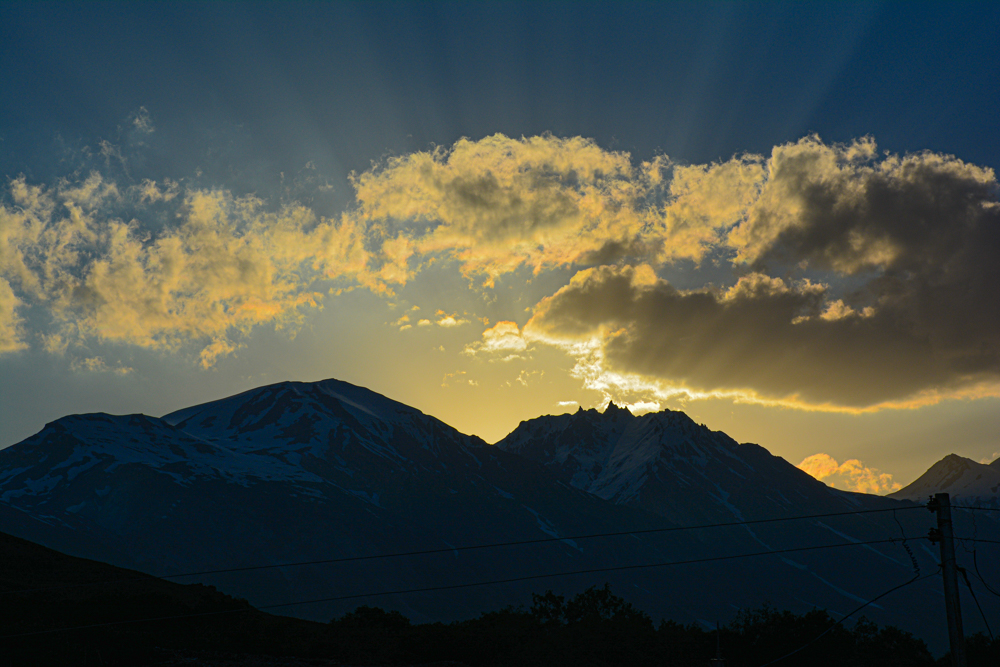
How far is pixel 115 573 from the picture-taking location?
87.3 metres

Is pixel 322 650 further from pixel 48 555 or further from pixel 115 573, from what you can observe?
pixel 48 555

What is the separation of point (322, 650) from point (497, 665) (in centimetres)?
1337

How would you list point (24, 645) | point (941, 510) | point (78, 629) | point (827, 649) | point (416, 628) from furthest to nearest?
point (416, 628)
point (827, 649)
point (78, 629)
point (24, 645)
point (941, 510)

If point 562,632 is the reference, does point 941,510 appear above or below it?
above

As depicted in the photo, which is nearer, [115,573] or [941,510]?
[941,510]

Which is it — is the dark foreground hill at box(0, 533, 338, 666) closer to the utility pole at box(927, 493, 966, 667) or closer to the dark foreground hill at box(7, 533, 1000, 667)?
the dark foreground hill at box(7, 533, 1000, 667)

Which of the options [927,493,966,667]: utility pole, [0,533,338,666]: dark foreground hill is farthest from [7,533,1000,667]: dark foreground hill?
[927,493,966,667]: utility pole

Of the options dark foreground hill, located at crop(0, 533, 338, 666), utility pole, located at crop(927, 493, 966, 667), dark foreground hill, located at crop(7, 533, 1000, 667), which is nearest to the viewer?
utility pole, located at crop(927, 493, 966, 667)

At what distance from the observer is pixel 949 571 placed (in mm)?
28891

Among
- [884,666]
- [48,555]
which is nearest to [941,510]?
[884,666]

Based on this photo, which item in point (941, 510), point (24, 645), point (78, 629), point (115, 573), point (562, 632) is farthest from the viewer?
point (115, 573)

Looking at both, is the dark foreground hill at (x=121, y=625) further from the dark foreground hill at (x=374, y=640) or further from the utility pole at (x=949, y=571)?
the utility pole at (x=949, y=571)

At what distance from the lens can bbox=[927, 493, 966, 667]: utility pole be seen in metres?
28.4

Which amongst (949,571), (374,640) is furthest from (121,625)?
(949,571)
